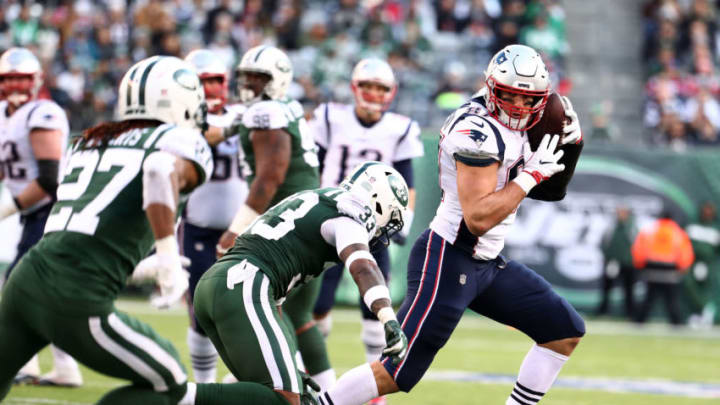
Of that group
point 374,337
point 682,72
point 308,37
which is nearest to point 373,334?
point 374,337

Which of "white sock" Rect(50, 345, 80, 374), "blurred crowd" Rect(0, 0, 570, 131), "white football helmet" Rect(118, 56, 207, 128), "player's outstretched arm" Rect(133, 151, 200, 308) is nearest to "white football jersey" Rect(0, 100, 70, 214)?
"white sock" Rect(50, 345, 80, 374)

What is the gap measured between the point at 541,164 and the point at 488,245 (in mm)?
474

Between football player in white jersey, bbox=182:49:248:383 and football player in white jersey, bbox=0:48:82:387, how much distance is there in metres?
0.91

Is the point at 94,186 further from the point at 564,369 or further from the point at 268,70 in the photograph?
the point at 564,369

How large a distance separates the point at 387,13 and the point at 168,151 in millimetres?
13581

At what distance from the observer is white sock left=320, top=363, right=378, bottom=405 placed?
4.68 m

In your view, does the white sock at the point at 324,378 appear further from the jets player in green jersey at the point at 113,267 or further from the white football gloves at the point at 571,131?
Answer: the white football gloves at the point at 571,131

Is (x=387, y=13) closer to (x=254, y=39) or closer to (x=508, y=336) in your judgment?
(x=254, y=39)

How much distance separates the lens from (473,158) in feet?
15.1

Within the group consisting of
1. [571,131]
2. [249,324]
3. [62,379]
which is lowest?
[62,379]

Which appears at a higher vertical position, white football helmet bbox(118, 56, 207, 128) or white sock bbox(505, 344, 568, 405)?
white football helmet bbox(118, 56, 207, 128)

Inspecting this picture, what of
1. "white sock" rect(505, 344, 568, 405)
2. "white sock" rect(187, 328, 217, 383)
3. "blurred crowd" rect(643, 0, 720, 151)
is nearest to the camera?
"white sock" rect(505, 344, 568, 405)

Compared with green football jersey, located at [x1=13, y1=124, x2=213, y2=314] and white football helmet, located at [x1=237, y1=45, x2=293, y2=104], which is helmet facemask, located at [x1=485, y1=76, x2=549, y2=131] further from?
white football helmet, located at [x1=237, y1=45, x2=293, y2=104]

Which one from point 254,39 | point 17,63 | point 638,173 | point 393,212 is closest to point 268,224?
point 393,212
